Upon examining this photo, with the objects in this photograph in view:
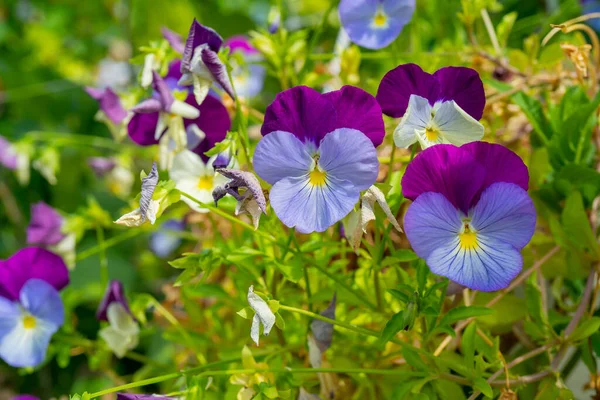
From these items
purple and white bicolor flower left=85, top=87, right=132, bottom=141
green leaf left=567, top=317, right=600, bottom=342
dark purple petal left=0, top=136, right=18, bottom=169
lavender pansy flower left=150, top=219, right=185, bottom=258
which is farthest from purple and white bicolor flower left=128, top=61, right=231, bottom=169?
lavender pansy flower left=150, top=219, right=185, bottom=258

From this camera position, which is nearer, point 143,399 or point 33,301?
point 143,399

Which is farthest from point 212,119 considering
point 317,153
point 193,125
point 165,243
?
point 165,243

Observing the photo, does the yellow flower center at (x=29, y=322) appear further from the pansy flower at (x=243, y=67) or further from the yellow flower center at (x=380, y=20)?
the yellow flower center at (x=380, y=20)

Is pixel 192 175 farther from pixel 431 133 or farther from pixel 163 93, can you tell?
pixel 431 133

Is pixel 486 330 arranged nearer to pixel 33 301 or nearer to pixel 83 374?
pixel 33 301

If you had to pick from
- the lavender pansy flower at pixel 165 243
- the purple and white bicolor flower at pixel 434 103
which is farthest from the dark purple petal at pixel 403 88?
the lavender pansy flower at pixel 165 243

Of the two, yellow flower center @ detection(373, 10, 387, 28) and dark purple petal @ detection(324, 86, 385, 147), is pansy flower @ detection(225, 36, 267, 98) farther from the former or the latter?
dark purple petal @ detection(324, 86, 385, 147)

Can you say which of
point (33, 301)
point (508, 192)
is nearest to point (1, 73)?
point (33, 301)
